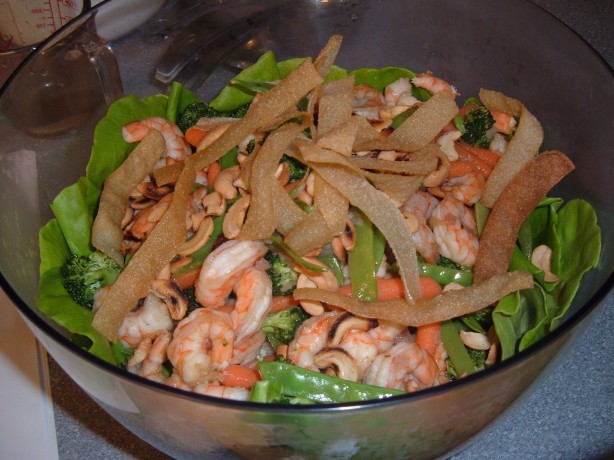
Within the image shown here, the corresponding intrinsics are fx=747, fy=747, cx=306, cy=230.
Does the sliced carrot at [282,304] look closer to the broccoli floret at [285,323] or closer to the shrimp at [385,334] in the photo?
the broccoli floret at [285,323]

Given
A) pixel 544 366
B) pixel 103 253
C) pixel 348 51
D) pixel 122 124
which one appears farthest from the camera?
pixel 348 51

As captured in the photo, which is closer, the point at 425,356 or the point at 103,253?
the point at 425,356

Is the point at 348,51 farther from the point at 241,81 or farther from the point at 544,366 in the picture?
the point at 544,366

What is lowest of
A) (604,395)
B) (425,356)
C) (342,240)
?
(604,395)

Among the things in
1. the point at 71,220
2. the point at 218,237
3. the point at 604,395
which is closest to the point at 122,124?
the point at 71,220

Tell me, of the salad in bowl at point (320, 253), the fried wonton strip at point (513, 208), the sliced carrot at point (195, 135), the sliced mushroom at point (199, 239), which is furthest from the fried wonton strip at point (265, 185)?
the fried wonton strip at point (513, 208)

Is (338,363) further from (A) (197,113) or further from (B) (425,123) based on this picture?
(A) (197,113)

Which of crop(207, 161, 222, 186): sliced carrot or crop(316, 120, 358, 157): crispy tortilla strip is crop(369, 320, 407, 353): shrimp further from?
crop(207, 161, 222, 186): sliced carrot
